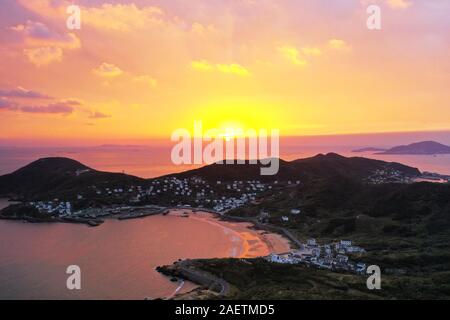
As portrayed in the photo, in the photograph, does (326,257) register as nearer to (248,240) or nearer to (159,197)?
(248,240)

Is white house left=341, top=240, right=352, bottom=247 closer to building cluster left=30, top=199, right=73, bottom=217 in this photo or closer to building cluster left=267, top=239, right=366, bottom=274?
building cluster left=267, top=239, right=366, bottom=274

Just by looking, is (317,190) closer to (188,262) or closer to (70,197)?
(188,262)

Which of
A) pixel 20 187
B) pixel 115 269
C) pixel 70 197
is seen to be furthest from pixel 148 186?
pixel 115 269

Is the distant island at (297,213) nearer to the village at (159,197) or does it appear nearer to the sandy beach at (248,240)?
the village at (159,197)

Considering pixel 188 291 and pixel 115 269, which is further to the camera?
pixel 115 269

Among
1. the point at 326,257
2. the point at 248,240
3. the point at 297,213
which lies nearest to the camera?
the point at 326,257

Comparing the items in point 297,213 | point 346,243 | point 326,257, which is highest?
point 346,243

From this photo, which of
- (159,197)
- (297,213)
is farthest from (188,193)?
(297,213)
